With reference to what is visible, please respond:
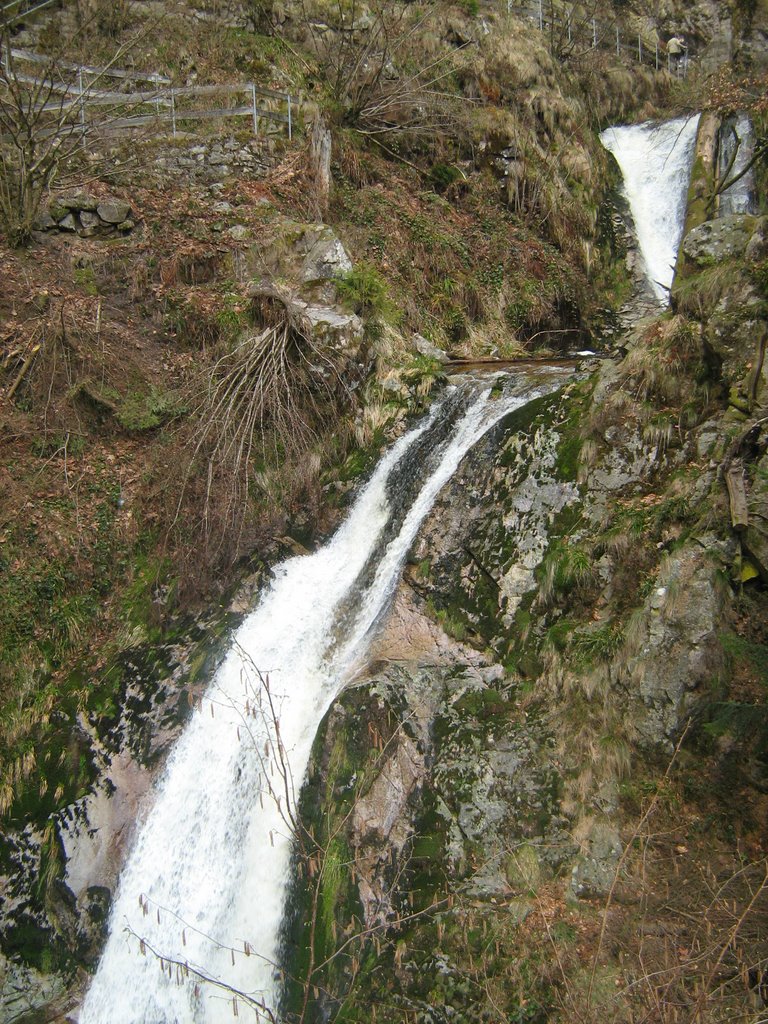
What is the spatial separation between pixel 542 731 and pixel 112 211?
32.0 feet

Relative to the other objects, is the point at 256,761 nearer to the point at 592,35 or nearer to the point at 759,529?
the point at 759,529

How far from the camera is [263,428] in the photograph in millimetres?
8641

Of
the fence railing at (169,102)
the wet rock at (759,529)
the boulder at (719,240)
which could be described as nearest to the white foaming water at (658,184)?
the boulder at (719,240)

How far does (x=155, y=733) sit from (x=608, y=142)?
1668cm

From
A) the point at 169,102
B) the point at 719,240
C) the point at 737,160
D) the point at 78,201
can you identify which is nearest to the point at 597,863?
the point at 719,240

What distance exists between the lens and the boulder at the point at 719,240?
6846 millimetres

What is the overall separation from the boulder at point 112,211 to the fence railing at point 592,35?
37.2 feet

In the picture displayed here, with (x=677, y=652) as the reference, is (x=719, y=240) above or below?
above

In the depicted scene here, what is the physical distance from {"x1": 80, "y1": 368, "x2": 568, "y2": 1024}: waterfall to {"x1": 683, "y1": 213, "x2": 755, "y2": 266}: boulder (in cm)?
190

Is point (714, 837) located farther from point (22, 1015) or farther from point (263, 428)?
point (263, 428)

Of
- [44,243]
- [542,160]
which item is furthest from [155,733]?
[542,160]

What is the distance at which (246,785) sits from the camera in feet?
19.9

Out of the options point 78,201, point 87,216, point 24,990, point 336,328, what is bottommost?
point 24,990

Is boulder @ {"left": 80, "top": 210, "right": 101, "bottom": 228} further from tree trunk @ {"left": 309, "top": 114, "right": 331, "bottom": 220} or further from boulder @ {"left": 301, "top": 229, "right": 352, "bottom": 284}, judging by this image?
tree trunk @ {"left": 309, "top": 114, "right": 331, "bottom": 220}
